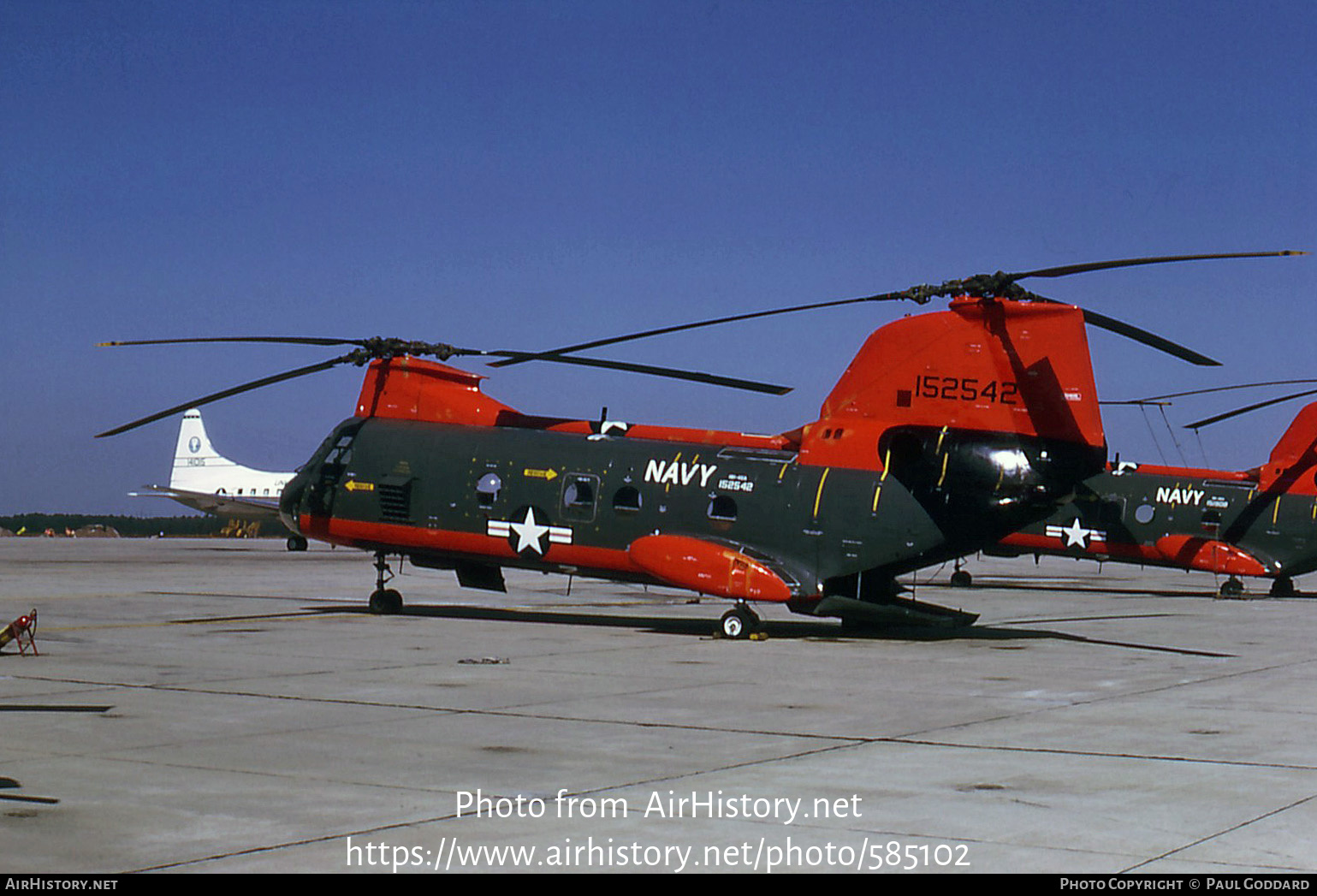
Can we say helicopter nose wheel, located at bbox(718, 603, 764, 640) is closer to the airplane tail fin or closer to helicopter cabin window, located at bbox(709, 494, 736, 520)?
helicopter cabin window, located at bbox(709, 494, 736, 520)

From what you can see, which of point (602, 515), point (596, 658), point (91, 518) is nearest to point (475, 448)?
point (602, 515)

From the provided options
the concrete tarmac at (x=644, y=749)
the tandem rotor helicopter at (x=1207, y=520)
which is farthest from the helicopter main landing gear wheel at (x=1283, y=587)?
the concrete tarmac at (x=644, y=749)

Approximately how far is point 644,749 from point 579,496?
12589mm

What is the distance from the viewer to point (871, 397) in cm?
2211

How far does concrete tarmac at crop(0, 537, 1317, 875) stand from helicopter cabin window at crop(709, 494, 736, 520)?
2022 mm

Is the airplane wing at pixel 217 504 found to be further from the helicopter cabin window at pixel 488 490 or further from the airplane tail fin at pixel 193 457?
the helicopter cabin window at pixel 488 490

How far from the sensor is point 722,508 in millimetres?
22672

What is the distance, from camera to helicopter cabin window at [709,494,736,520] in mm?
22625

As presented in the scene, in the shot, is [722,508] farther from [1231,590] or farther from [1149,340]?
[1231,590]

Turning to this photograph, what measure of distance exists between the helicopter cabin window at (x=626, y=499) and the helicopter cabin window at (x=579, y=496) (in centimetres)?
39

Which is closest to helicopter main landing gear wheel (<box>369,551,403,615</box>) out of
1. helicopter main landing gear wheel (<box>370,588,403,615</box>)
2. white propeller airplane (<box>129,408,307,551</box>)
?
helicopter main landing gear wheel (<box>370,588,403,615</box>)

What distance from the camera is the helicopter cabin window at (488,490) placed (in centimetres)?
2427
